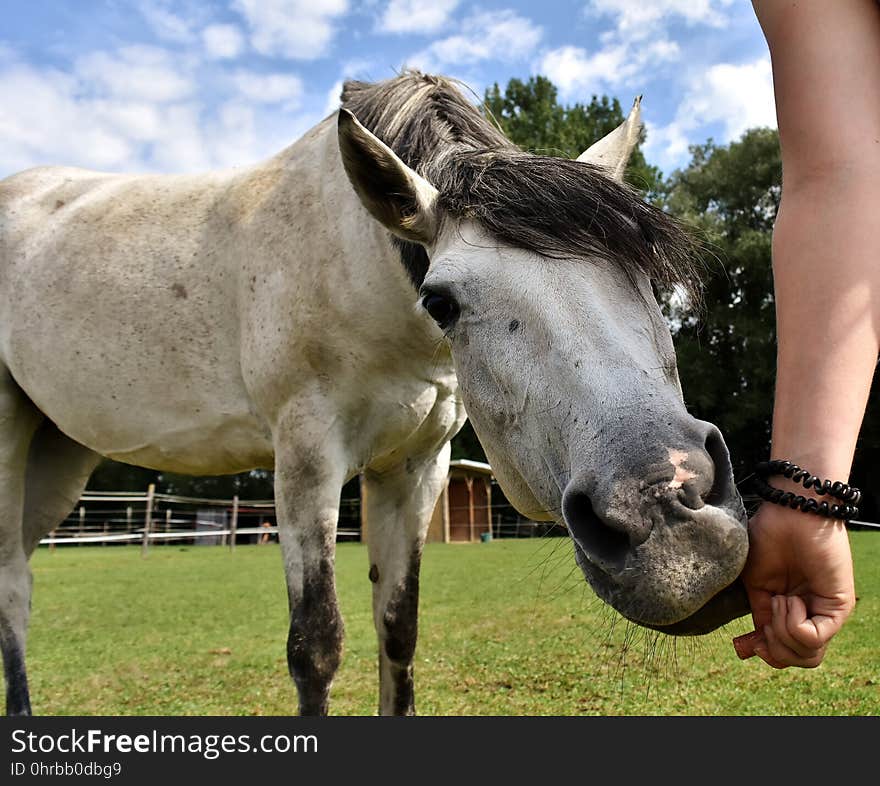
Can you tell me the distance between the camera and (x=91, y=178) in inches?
177

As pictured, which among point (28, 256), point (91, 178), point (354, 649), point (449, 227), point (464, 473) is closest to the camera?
point (449, 227)

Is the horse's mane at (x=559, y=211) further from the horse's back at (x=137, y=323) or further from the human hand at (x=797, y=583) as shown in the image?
the horse's back at (x=137, y=323)

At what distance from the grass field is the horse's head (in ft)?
0.86

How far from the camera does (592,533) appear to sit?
54.7 inches

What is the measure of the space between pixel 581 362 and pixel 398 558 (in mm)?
2113

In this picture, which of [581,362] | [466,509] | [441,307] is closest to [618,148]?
[441,307]

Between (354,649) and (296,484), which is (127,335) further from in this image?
(354,649)

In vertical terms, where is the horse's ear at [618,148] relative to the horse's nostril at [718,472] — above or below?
above

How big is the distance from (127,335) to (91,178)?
1.51 meters

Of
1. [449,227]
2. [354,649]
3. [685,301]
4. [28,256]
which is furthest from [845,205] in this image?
[354,649]

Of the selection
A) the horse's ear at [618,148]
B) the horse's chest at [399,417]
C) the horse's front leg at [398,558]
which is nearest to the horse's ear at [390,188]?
the horse's ear at [618,148]

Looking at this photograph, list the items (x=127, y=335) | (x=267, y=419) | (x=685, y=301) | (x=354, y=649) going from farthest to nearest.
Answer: (x=354, y=649), (x=127, y=335), (x=267, y=419), (x=685, y=301)

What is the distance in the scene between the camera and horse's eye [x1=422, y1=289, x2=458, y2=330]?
6.78ft

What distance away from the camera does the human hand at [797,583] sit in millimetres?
1014
